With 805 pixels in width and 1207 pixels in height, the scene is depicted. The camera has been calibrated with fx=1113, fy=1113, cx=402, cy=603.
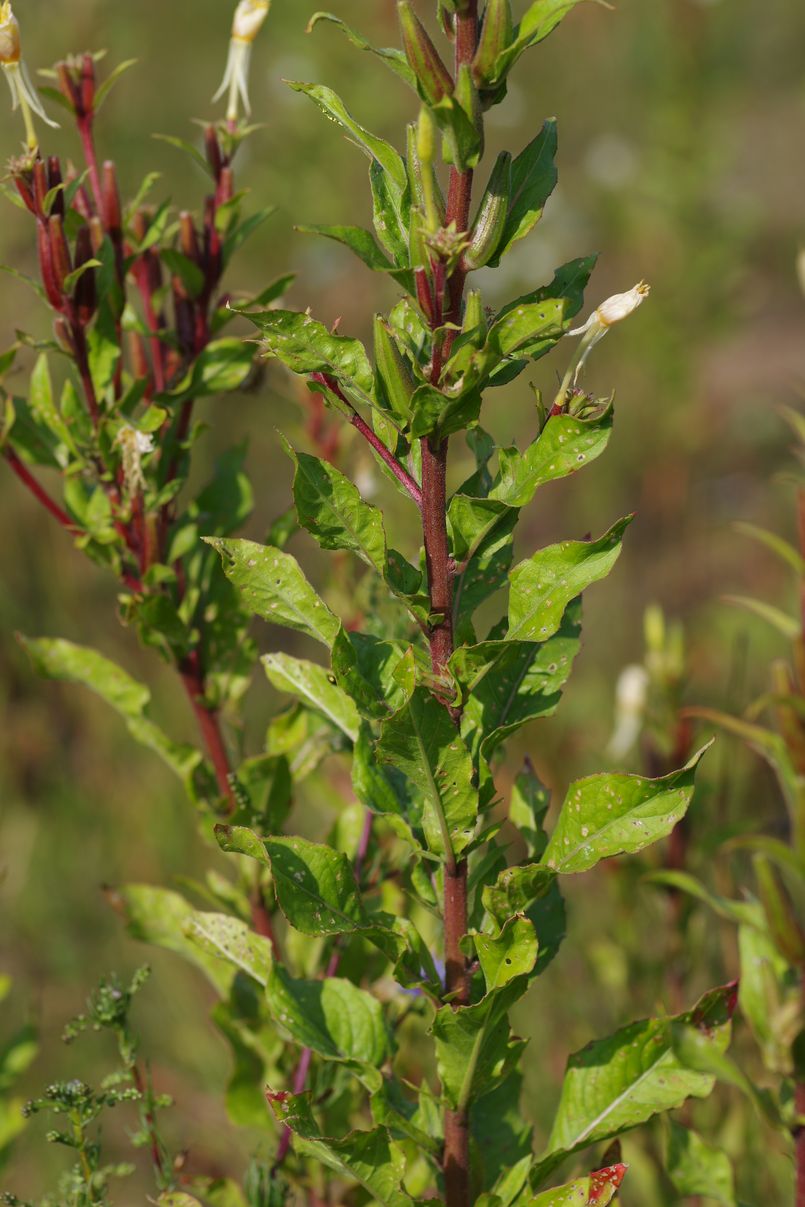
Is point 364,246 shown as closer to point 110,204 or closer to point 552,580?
point 552,580

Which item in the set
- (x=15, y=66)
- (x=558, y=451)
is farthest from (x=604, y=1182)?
(x=15, y=66)

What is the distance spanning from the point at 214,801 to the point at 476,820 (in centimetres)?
44

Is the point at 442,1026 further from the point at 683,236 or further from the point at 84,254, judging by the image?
the point at 683,236

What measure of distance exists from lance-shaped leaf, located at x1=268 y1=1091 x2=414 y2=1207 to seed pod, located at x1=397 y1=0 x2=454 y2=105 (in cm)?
80

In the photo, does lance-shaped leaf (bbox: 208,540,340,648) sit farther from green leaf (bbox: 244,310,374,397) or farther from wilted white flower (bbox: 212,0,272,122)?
wilted white flower (bbox: 212,0,272,122)

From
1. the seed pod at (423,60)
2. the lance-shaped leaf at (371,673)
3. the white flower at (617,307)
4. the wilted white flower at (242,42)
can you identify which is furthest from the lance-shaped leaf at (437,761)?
the wilted white flower at (242,42)

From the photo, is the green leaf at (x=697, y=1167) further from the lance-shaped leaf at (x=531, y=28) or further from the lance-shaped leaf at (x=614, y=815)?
the lance-shaped leaf at (x=531, y=28)

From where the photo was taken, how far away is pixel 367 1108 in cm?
148

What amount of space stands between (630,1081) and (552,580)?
1.57 ft

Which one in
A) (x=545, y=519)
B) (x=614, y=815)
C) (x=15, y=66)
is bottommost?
(x=545, y=519)

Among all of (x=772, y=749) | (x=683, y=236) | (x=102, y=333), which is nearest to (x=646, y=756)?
(x=772, y=749)

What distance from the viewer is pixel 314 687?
1116 mm

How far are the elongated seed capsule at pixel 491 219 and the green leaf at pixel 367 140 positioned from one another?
0.24ft

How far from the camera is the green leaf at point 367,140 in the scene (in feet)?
2.86
